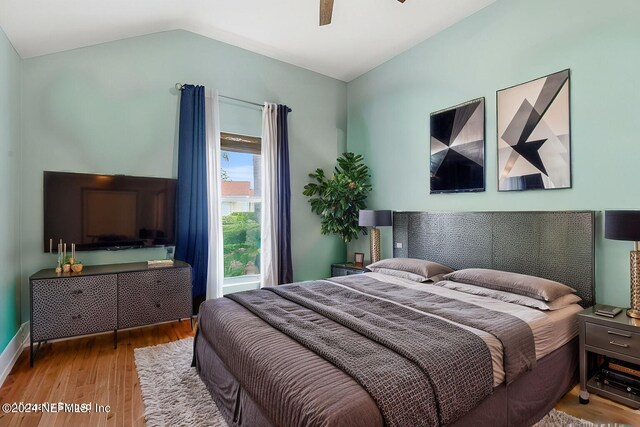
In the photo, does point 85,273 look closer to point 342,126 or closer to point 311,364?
point 311,364

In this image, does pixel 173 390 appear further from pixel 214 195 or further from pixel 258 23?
pixel 258 23

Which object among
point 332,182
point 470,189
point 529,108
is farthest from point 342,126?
point 529,108

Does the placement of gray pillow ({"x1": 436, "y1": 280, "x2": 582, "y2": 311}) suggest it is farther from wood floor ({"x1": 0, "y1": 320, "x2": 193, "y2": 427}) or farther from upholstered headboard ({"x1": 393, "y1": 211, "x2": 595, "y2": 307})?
wood floor ({"x1": 0, "y1": 320, "x2": 193, "y2": 427})

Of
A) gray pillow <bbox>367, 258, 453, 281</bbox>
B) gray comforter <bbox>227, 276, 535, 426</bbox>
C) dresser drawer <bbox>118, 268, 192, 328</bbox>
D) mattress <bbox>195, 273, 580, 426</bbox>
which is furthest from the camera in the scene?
gray pillow <bbox>367, 258, 453, 281</bbox>

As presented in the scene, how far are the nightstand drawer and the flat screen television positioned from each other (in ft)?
12.4

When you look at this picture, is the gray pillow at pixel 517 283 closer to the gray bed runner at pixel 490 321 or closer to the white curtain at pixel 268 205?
the gray bed runner at pixel 490 321

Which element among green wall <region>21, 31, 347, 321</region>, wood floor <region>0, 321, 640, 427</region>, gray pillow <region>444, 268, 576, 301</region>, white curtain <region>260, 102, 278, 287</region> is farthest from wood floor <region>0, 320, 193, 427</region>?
gray pillow <region>444, 268, 576, 301</region>

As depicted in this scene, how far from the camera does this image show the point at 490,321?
1.97 meters

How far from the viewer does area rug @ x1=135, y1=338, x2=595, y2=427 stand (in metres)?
1.95

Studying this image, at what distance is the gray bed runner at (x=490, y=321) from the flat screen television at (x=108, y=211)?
2.40m

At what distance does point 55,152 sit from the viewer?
10.4 ft

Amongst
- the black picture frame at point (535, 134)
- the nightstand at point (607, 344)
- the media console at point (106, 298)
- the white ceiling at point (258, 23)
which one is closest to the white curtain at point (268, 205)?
the white ceiling at point (258, 23)

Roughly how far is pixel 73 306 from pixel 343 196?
3130 millimetres

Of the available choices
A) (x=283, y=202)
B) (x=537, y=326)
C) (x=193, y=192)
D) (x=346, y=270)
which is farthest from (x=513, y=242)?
(x=193, y=192)
